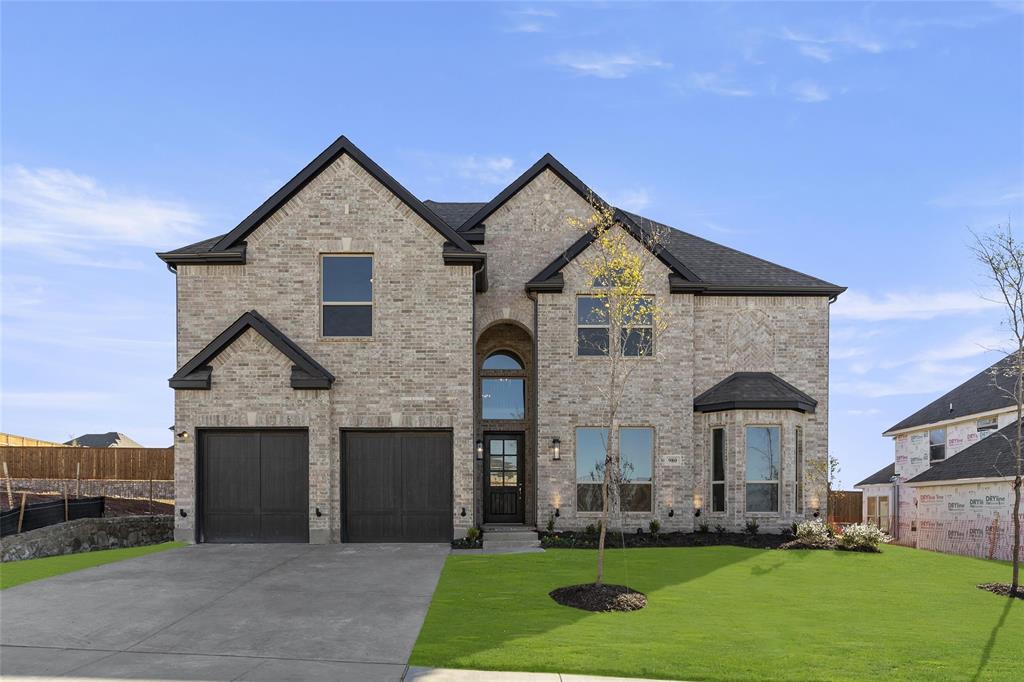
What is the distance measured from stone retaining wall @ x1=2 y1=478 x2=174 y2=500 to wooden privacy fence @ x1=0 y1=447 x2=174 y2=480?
527mm

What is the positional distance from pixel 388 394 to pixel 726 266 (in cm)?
1058

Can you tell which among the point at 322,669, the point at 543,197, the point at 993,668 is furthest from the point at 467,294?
the point at 993,668

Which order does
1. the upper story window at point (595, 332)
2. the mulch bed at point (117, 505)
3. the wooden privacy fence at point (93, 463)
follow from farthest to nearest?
1. the wooden privacy fence at point (93, 463)
2. the mulch bed at point (117, 505)
3. the upper story window at point (595, 332)

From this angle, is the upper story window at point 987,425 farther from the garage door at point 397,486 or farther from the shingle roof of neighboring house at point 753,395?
the garage door at point 397,486

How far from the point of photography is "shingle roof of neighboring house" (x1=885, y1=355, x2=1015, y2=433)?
25348mm

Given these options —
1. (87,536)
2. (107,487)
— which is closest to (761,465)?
(87,536)

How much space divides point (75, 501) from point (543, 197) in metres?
14.6

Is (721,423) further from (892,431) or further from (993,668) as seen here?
(892,431)

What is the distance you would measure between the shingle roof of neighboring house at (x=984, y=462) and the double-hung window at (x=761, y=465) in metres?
6.03

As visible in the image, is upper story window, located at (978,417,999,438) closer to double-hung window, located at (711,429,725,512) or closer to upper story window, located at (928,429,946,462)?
upper story window, located at (928,429,946,462)

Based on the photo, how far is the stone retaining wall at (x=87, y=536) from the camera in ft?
56.5

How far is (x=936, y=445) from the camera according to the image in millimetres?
29641

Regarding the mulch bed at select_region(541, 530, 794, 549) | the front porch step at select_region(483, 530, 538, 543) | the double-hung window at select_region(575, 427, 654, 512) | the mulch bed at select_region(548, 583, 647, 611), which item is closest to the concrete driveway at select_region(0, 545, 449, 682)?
the mulch bed at select_region(548, 583, 647, 611)

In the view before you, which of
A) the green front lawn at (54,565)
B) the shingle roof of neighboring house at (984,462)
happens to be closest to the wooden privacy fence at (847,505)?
the shingle roof of neighboring house at (984,462)
